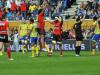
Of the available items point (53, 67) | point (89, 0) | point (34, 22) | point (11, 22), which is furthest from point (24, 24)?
point (53, 67)

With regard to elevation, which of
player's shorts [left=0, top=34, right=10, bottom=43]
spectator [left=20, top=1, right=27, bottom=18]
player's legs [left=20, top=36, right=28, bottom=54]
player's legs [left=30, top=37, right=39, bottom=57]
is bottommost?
player's legs [left=20, top=36, right=28, bottom=54]

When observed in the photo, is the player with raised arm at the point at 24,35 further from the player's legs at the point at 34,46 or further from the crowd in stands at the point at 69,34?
the player's legs at the point at 34,46

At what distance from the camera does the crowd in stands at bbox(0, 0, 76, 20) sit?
146 feet

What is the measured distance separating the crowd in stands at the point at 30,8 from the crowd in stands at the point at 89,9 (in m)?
2.37

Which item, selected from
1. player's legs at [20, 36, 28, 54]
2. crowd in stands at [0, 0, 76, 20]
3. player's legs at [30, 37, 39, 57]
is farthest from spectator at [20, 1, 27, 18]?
player's legs at [30, 37, 39, 57]

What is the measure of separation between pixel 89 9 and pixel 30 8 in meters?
5.67

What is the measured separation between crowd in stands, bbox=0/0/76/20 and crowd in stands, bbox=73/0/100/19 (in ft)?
7.77

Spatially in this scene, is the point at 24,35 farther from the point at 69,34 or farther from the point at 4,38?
the point at 4,38

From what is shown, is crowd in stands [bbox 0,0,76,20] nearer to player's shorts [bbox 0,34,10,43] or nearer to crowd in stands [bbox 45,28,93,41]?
crowd in stands [bbox 45,28,93,41]

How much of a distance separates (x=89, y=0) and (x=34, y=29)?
1381cm

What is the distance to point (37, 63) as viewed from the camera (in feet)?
83.8

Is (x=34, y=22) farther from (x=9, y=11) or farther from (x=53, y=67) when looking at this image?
(x=9, y=11)

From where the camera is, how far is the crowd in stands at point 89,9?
41.3m

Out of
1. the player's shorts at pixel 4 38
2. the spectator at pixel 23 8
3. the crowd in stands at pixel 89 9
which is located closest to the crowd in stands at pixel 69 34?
the crowd in stands at pixel 89 9
